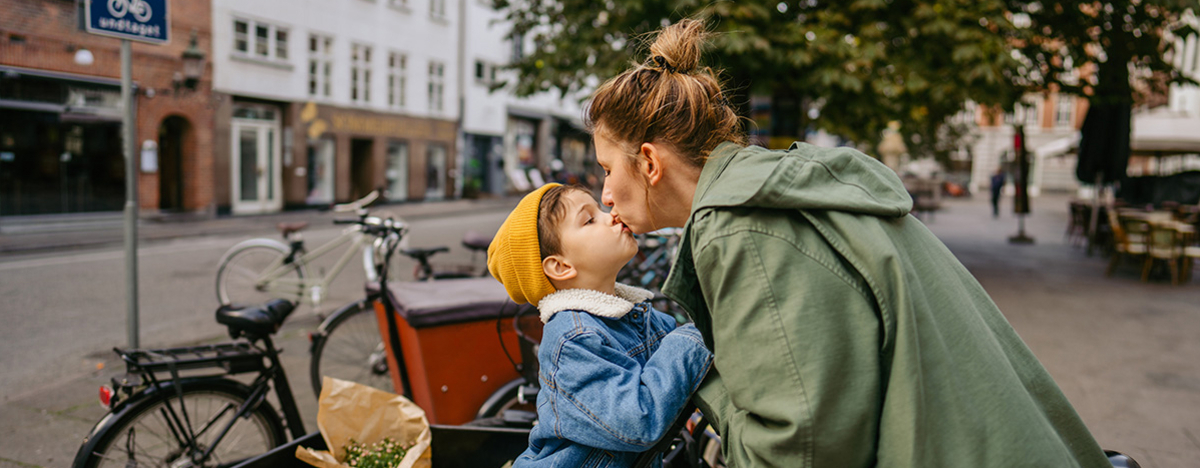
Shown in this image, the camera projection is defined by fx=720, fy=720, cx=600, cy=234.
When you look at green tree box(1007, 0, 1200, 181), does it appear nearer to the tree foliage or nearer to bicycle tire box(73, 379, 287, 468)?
the tree foliage

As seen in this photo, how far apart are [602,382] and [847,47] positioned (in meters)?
6.77

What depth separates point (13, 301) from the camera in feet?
23.2

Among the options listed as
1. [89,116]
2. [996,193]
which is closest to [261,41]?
[89,116]

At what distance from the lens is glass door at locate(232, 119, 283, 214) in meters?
18.9

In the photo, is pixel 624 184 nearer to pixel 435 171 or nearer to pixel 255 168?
pixel 255 168

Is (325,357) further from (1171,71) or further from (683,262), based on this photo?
(1171,71)

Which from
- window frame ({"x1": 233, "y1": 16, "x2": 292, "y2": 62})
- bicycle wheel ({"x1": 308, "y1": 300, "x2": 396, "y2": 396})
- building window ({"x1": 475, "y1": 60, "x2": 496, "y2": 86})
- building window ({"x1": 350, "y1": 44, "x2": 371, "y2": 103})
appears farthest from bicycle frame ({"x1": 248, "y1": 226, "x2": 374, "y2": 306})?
building window ({"x1": 475, "y1": 60, "x2": 496, "y2": 86})

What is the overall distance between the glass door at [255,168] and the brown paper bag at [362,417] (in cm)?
1858

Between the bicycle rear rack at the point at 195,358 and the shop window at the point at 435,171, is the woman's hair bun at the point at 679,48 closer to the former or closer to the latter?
Result: the bicycle rear rack at the point at 195,358

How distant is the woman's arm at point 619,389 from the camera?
138 centimetres

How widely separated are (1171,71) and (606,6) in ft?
24.7

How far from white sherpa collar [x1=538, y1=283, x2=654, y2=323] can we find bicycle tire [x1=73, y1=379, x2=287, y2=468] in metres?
1.78

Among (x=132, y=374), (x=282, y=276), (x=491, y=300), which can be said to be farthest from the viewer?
(x=282, y=276)

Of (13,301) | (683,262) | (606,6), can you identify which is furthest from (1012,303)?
(13,301)
